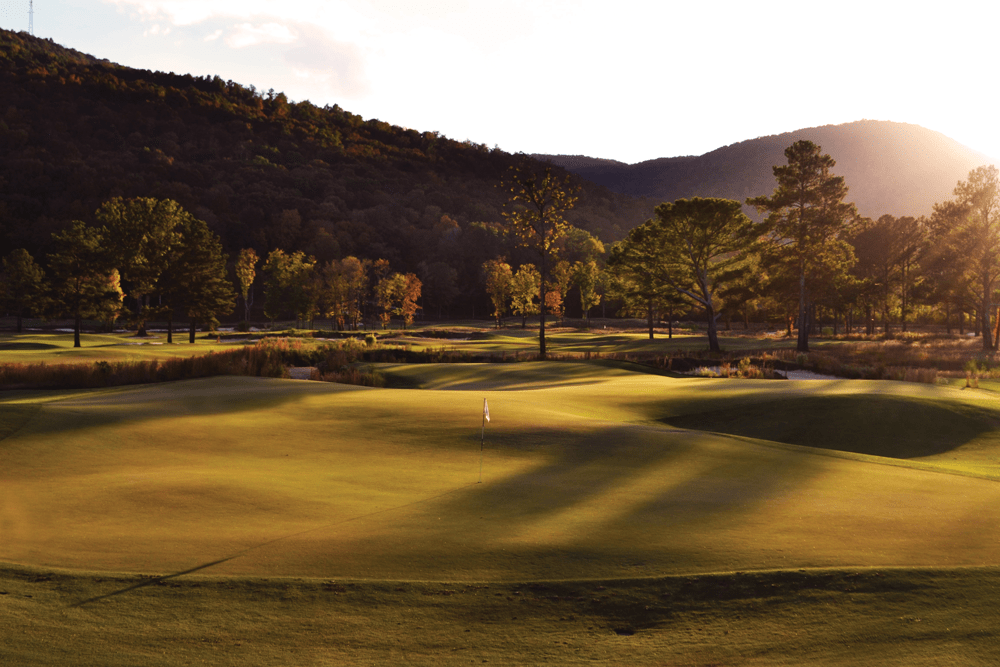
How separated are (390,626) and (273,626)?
2.47 feet

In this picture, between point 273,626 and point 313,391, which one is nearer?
point 273,626

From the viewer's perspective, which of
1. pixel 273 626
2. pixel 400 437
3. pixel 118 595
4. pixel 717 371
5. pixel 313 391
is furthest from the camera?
pixel 717 371

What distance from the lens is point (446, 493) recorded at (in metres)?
7.27

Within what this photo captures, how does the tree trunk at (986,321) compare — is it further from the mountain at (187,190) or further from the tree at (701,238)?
the mountain at (187,190)

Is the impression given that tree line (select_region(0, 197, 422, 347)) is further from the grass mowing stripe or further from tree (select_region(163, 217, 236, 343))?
the grass mowing stripe

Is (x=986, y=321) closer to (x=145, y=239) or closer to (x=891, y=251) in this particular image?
(x=891, y=251)

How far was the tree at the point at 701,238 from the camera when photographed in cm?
4559

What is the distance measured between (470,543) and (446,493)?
5.87 feet

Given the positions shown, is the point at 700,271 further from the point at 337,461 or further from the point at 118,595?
the point at 118,595

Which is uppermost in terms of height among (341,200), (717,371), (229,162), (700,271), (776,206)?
(229,162)

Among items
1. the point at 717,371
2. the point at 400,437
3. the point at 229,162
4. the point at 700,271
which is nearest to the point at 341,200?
the point at 229,162

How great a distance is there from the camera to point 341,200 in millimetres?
175875

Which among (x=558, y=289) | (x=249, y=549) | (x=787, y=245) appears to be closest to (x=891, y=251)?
(x=787, y=245)

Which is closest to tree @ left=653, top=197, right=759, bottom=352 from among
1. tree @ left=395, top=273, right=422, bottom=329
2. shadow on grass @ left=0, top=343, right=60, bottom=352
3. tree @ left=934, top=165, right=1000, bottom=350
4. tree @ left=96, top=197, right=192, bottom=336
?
tree @ left=934, top=165, right=1000, bottom=350
